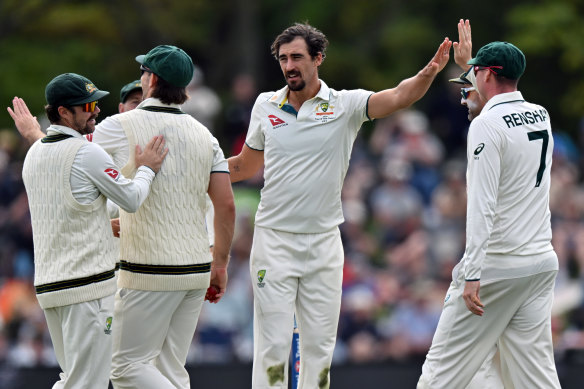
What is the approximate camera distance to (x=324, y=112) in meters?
6.56

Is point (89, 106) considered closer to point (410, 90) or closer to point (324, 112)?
point (324, 112)

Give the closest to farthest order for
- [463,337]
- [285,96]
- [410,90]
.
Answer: [463,337]
[410,90]
[285,96]

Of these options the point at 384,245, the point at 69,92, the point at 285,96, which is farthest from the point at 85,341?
the point at 384,245

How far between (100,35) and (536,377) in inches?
517

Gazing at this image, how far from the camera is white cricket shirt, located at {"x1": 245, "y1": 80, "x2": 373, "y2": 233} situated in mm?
6500

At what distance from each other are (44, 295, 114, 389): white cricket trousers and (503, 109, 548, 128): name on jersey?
2.43 m

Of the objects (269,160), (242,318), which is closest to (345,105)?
(269,160)

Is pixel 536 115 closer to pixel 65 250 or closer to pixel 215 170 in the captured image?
pixel 215 170

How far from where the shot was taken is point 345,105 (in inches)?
259

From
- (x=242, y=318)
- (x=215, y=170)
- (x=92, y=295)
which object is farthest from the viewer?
(x=242, y=318)

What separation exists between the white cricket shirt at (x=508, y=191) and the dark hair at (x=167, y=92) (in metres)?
1.70

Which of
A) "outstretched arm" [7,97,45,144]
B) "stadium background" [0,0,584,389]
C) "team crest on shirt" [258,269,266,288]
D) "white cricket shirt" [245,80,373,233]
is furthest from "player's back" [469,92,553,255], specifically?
"stadium background" [0,0,584,389]

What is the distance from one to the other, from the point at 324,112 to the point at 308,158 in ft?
1.01

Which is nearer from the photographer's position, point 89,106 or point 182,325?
point 89,106
